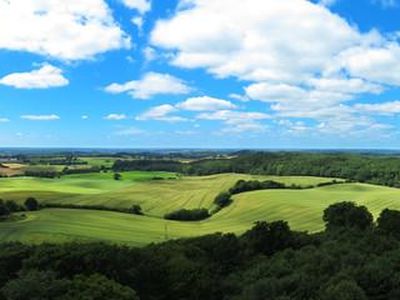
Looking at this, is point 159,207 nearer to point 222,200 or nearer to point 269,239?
point 222,200

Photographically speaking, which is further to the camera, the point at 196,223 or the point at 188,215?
the point at 188,215

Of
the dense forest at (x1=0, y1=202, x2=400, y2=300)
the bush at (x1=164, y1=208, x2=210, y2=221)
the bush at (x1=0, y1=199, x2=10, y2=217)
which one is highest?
the dense forest at (x1=0, y1=202, x2=400, y2=300)

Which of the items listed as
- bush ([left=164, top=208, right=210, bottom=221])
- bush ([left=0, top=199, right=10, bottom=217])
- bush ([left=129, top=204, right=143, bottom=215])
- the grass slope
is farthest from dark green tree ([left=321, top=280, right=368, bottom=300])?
bush ([left=129, top=204, right=143, bottom=215])

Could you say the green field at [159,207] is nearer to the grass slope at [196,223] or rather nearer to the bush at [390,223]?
the grass slope at [196,223]

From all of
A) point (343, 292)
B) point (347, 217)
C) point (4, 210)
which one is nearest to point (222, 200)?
point (347, 217)

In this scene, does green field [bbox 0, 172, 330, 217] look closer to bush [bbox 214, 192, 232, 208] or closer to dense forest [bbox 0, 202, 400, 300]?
bush [bbox 214, 192, 232, 208]
